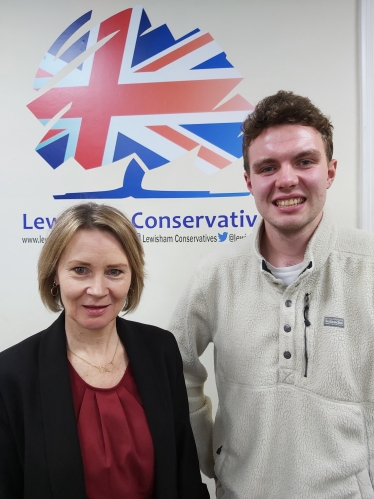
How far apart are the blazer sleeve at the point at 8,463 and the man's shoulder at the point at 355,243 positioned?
103cm

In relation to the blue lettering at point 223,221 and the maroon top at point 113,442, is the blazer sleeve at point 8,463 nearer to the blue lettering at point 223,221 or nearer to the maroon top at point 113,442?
the maroon top at point 113,442

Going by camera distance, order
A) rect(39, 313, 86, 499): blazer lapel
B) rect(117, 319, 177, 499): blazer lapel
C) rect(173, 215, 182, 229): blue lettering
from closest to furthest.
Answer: rect(39, 313, 86, 499): blazer lapel → rect(117, 319, 177, 499): blazer lapel → rect(173, 215, 182, 229): blue lettering

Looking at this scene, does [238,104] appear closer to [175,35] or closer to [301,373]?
[175,35]

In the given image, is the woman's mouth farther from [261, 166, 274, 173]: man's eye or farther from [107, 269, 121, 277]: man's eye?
[261, 166, 274, 173]: man's eye

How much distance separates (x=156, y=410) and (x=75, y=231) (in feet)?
1.84

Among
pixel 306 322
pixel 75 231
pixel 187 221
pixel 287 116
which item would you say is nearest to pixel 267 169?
pixel 287 116

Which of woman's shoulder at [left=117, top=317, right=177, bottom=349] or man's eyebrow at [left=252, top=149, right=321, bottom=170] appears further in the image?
woman's shoulder at [left=117, top=317, right=177, bottom=349]

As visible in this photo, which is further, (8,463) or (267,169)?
(267,169)

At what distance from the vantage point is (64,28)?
188 centimetres

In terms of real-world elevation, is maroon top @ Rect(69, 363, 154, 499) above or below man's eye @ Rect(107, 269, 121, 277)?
below

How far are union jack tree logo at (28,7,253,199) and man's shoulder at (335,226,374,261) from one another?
721 millimetres

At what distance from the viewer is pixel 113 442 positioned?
1.06 metres

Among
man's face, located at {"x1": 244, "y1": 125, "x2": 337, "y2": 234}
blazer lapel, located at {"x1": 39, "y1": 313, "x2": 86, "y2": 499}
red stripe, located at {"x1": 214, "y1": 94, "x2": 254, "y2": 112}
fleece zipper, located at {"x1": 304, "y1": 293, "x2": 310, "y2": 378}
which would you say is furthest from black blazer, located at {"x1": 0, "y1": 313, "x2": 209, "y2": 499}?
red stripe, located at {"x1": 214, "y1": 94, "x2": 254, "y2": 112}

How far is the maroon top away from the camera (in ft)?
3.36
